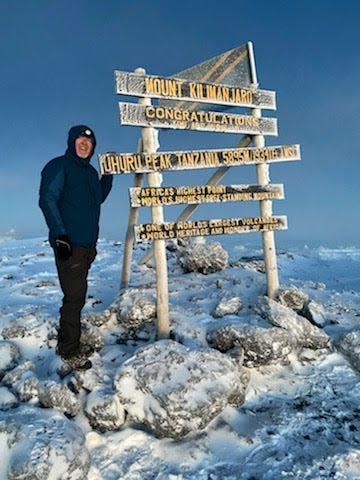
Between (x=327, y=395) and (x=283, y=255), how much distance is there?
549 inches

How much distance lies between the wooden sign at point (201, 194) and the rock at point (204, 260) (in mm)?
2678

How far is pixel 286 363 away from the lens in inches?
248

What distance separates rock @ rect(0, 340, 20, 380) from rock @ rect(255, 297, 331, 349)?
12.9ft

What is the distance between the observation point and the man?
5.25 m

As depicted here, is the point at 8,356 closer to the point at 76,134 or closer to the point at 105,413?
the point at 105,413

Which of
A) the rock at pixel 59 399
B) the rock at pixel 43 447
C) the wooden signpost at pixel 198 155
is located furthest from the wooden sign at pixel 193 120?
the rock at pixel 43 447

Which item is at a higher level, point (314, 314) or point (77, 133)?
point (77, 133)

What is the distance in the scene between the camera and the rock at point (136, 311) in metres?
6.91

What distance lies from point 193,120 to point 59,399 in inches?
185

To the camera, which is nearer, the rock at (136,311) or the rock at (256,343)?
the rock at (256,343)

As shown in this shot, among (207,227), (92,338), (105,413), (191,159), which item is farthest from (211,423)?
(191,159)

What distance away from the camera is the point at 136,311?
691cm

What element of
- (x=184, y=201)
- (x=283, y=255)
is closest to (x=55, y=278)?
(x=184, y=201)

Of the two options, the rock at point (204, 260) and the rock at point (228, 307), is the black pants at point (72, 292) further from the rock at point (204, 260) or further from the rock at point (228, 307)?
the rock at point (204, 260)
